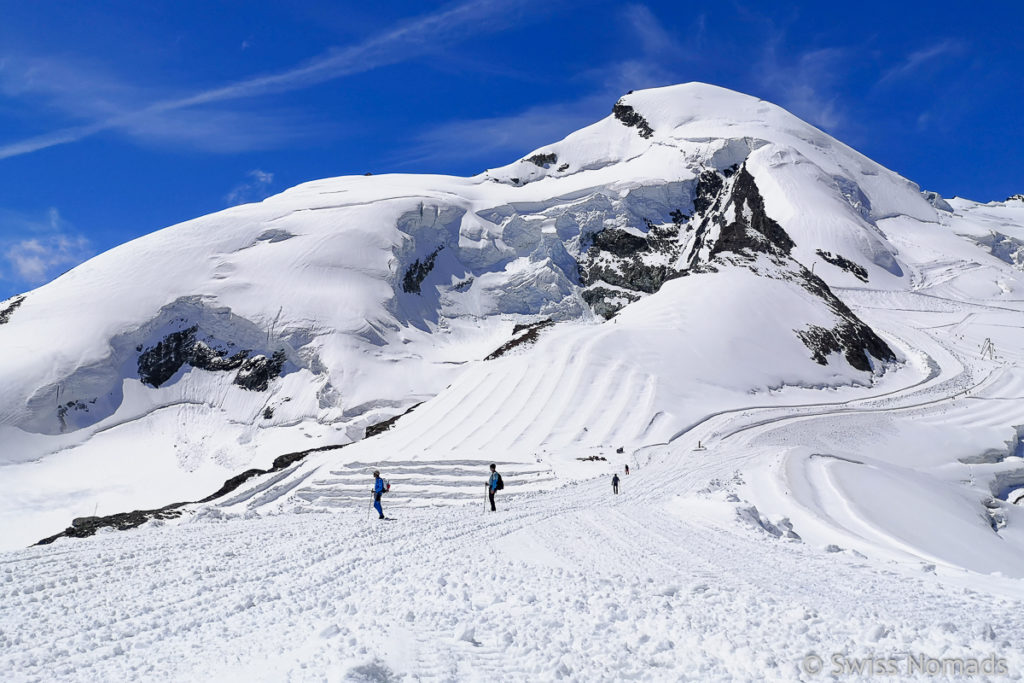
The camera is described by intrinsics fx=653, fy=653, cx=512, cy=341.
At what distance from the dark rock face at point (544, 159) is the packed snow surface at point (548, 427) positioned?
0.31 metres

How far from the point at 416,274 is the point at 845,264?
155 feet

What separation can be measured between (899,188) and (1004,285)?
3813 cm

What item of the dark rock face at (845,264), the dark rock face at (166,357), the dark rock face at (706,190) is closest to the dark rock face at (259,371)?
the dark rock face at (166,357)

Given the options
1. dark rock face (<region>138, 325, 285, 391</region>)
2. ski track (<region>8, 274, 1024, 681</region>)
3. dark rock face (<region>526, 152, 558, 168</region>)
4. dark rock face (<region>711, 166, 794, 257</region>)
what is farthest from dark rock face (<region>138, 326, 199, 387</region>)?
dark rock face (<region>526, 152, 558, 168</region>)

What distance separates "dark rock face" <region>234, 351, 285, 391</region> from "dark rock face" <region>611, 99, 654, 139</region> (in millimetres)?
75780

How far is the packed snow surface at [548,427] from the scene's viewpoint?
22.4 ft

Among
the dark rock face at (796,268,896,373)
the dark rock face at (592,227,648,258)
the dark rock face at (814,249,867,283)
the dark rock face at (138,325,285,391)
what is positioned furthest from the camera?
the dark rock face at (592,227,648,258)

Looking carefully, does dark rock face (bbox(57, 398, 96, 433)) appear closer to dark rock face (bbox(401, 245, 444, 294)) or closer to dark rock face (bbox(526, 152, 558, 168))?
dark rock face (bbox(401, 245, 444, 294))

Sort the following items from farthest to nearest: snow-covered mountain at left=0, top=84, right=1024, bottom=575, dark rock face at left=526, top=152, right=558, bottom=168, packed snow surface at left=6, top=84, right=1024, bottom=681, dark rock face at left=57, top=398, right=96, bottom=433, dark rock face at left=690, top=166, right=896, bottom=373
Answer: dark rock face at left=526, top=152, right=558, bottom=168 → dark rock face at left=57, top=398, right=96, bottom=433 → dark rock face at left=690, top=166, right=896, bottom=373 → snow-covered mountain at left=0, top=84, right=1024, bottom=575 → packed snow surface at left=6, top=84, right=1024, bottom=681

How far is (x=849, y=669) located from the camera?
587cm

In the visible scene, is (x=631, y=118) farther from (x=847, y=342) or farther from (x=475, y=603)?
(x=475, y=603)

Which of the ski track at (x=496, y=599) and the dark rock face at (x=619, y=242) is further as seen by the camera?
the dark rock face at (x=619, y=242)

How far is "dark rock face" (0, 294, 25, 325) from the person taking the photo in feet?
185

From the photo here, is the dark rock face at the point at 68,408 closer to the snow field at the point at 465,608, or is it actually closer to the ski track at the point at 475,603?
the ski track at the point at 475,603
